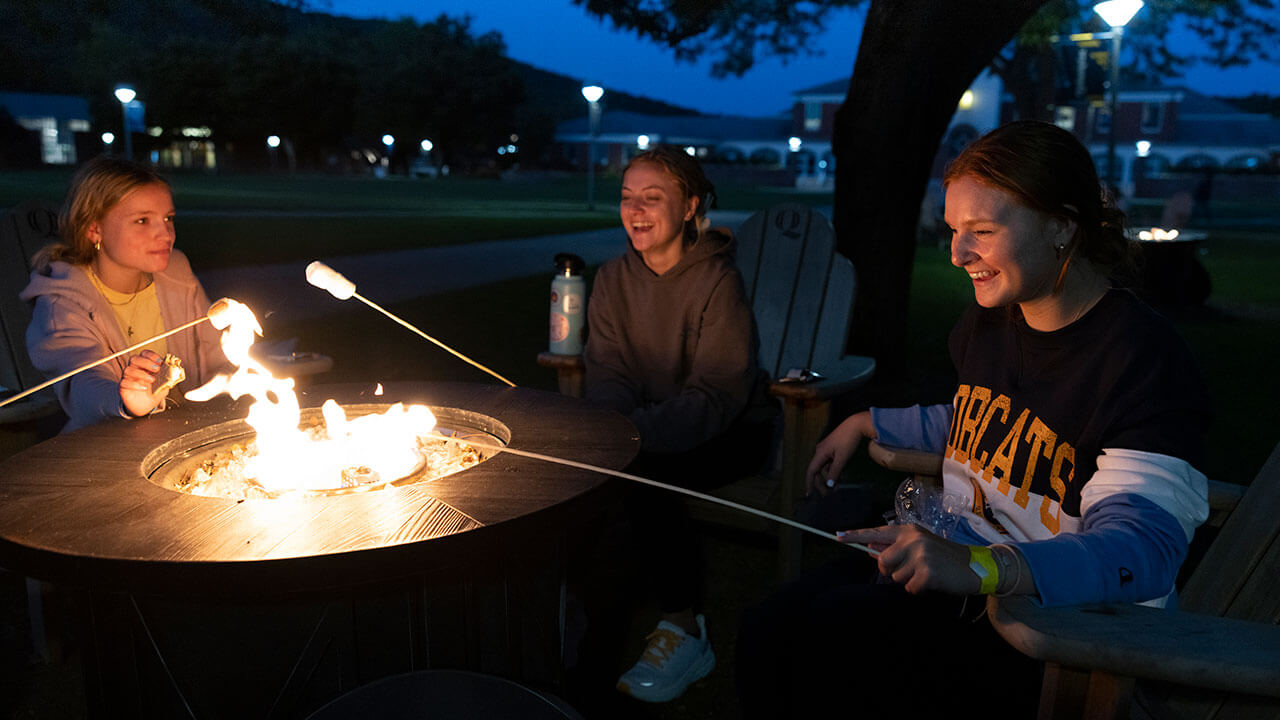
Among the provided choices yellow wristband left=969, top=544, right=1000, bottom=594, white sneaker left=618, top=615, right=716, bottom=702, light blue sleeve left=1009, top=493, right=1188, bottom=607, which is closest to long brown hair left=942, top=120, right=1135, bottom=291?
light blue sleeve left=1009, top=493, right=1188, bottom=607

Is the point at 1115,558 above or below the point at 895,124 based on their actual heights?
below

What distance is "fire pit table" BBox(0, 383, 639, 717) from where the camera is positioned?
1332 millimetres

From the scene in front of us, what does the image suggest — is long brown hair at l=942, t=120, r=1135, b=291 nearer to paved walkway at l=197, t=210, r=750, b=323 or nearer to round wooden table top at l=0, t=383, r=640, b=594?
round wooden table top at l=0, t=383, r=640, b=594

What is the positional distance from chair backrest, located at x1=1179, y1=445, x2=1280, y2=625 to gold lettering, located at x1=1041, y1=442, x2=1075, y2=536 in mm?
384

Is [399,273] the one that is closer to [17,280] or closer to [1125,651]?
[17,280]

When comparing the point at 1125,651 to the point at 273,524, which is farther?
the point at 273,524

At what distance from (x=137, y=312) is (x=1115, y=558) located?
2.77 metres

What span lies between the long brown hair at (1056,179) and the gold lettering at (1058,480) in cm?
32

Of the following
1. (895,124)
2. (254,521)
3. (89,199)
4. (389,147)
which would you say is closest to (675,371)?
(254,521)

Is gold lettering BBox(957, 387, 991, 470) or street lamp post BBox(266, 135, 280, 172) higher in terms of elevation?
street lamp post BBox(266, 135, 280, 172)

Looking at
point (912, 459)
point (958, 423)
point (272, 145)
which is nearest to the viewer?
point (958, 423)

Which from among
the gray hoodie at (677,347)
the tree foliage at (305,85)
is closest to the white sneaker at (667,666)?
the gray hoodie at (677,347)

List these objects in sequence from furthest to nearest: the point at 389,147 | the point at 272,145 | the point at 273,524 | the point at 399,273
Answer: the point at 389,147 < the point at 272,145 < the point at 399,273 < the point at 273,524

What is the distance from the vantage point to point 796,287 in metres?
3.71
